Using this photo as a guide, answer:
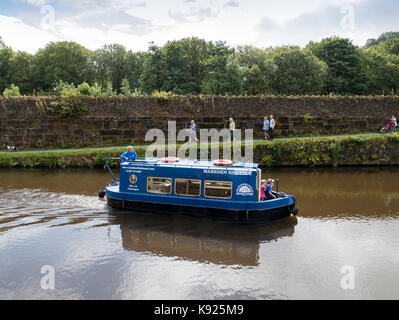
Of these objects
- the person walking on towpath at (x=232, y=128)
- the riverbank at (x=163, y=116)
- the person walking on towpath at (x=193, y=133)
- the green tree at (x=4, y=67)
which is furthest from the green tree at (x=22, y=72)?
the person walking on towpath at (x=232, y=128)

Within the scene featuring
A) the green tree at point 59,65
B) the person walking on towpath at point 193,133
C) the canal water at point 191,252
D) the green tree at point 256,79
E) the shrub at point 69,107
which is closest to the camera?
the canal water at point 191,252

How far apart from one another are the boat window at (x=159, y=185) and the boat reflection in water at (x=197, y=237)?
92 cm

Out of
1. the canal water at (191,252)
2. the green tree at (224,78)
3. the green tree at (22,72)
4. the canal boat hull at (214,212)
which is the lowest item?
the canal water at (191,252)

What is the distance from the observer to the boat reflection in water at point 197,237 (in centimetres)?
927

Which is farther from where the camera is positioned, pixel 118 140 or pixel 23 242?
pixel 118 140

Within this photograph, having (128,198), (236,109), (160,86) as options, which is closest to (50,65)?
(160,86)

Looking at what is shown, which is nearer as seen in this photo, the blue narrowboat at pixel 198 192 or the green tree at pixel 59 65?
the blue narrowboat at pixel 198 192

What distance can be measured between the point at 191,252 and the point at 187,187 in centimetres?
273

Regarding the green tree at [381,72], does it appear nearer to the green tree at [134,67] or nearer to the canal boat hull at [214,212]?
the green tree at [134,67]

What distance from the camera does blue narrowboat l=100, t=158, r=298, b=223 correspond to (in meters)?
11.1

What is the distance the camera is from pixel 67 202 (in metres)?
12.9

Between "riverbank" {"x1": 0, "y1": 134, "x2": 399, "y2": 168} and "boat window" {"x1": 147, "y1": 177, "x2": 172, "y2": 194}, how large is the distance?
24.6ft
